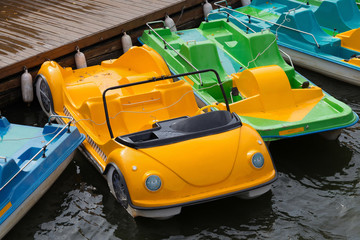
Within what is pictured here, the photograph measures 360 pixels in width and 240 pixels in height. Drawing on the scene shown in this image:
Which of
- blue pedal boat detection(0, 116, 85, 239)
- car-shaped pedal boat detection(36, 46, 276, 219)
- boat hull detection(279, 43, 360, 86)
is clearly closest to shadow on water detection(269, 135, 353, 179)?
car-shaped pedal boat detection(36, 46, 276, 219)

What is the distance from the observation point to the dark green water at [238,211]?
5980mm

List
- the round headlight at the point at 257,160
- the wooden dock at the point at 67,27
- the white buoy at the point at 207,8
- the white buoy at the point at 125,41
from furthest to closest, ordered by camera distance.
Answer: the white buoy at the point at 207,8 → the white buoy at the point at 125,41 → the wooden dock at the point at 67,27 → the round headlight at the point at 257,160

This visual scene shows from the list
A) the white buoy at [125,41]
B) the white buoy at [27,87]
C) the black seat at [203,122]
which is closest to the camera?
the black seat at [203,122]

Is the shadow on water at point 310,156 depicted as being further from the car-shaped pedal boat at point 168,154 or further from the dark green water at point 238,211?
the car-shaped pedal boat at point 168,154

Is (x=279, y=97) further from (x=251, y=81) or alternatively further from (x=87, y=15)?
(x=87, y=15)

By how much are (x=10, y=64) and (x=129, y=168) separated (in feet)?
12.4

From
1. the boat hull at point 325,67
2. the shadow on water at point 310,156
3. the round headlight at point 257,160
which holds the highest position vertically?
the round headlight at point 257,160

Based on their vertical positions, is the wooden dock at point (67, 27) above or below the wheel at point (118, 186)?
above

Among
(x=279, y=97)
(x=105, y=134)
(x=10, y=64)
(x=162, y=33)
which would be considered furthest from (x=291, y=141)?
(x=10, y=64)

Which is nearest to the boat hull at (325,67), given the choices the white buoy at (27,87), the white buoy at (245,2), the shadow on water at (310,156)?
the shadow on water at (310,156)

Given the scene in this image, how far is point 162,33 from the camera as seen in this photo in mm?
9688

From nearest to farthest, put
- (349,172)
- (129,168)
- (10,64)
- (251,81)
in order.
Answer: (129,168), (349,172), (251,81), (10,64)

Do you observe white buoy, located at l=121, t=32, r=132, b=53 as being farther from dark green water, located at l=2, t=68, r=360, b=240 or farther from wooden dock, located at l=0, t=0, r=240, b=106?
dark green water, located at l=2, t=68, r=360, b=240

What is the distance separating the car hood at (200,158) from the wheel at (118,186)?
0.41 m
